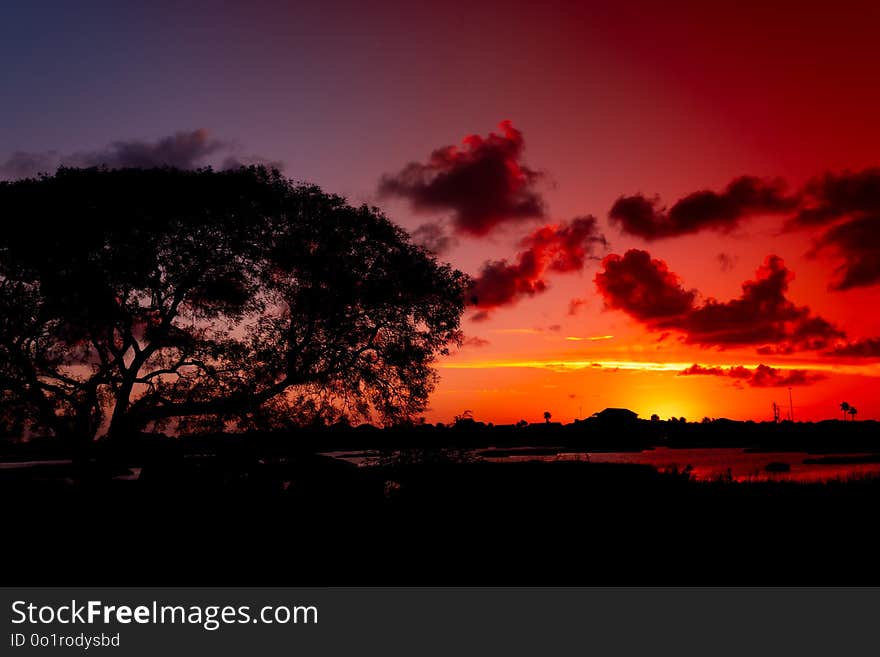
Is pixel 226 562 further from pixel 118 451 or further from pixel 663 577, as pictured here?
pixel 118 451

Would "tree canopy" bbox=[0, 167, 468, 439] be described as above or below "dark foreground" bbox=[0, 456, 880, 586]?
above

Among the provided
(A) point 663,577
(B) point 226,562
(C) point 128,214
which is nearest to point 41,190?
(C) point 128,214

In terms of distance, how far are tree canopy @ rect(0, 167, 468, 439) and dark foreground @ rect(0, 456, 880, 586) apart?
3982 millimetres

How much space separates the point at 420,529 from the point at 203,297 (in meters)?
15.3

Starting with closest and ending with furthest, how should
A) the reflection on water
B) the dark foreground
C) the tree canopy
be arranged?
the dark foreground, the tree canopy, the reflection on water

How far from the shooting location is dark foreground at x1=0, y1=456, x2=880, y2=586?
19094 mm

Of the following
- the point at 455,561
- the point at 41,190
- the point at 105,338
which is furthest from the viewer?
the point at 105,338

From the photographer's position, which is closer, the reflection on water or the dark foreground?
the dark foreground

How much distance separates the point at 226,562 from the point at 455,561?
20.7 ft

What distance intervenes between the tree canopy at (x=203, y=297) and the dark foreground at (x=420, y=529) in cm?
398

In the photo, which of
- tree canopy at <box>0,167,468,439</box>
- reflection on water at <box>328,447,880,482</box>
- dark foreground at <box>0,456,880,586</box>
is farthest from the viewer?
reflection on water at <box>328,447,880,482</box>

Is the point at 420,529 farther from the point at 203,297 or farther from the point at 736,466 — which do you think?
the point at 736,466

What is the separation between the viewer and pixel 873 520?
24.9 metres

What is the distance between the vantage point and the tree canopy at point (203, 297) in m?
29.5
